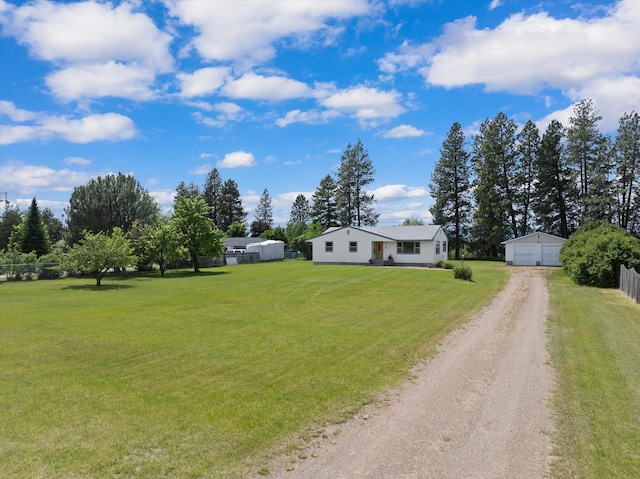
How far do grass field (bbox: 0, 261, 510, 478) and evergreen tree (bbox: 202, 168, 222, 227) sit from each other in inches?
2384

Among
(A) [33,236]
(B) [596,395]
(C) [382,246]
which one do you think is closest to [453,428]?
(B) [596,395]

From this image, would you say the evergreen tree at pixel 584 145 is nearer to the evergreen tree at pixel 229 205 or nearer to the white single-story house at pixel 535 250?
the white single-story house at pixel 535 250

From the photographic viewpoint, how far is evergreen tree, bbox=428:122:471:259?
50.6 meters

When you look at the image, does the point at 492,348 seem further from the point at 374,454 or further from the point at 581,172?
the point at 581,172

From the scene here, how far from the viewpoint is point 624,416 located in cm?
562

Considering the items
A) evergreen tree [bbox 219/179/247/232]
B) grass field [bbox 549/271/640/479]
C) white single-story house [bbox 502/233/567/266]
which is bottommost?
grass field [bbox 549/271/640/479]

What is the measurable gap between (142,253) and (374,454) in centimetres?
3091

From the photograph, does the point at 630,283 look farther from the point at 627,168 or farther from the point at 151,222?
the point at 151,222

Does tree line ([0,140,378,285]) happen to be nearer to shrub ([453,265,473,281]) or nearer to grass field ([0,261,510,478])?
grass field ([0,261,510,478])

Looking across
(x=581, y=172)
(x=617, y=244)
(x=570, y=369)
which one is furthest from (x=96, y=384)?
(x=581, y=172)

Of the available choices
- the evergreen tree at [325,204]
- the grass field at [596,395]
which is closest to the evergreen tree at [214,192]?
the evergreen tree at [325,204]

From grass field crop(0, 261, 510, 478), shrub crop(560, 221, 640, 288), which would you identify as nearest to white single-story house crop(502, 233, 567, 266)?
shrub crop(560, 221, 640, 288)

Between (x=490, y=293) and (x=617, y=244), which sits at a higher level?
(x=617, y=244)

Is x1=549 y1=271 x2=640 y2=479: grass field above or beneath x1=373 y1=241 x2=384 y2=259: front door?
beneath
